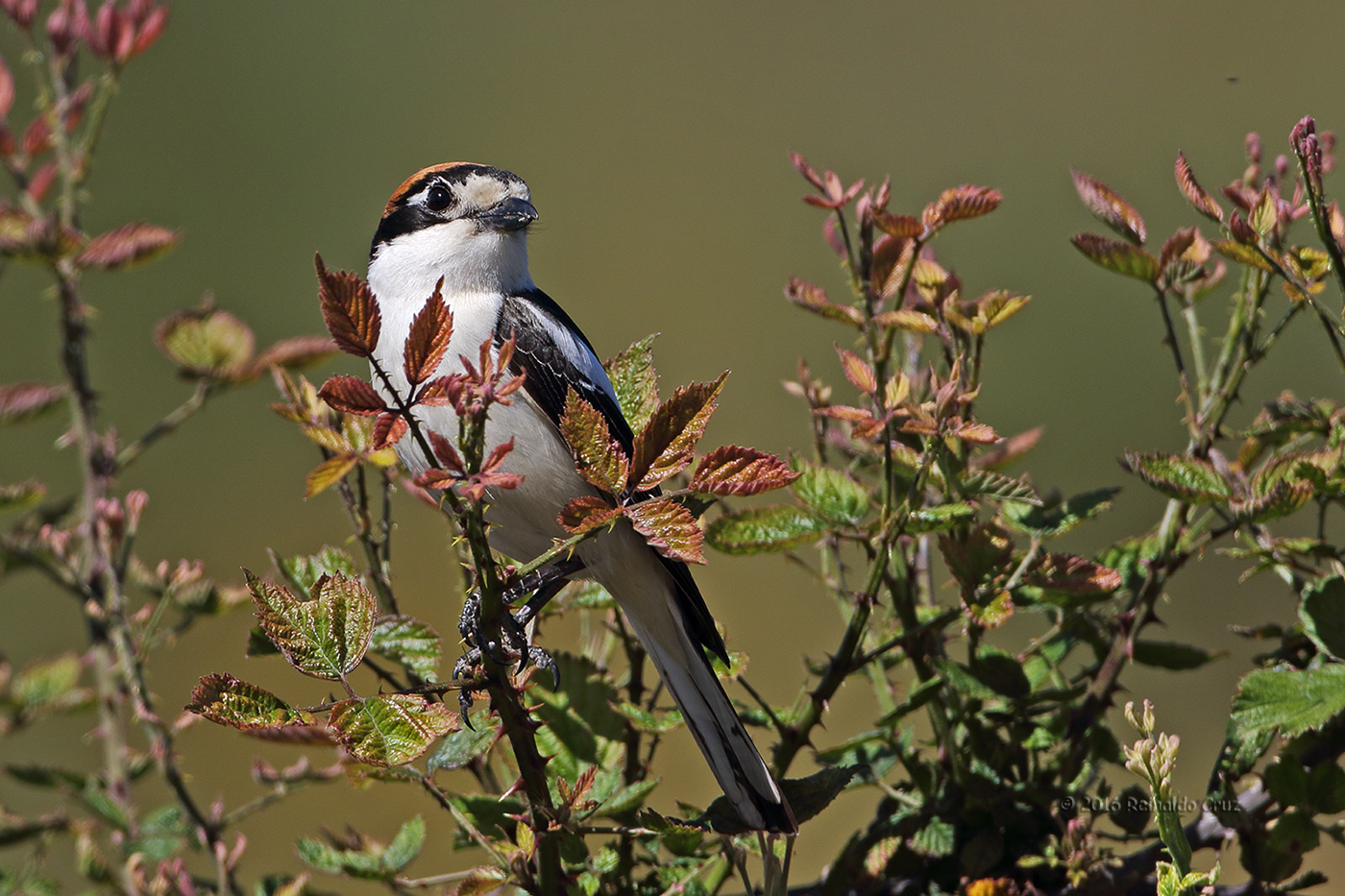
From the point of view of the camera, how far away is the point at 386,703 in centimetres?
104

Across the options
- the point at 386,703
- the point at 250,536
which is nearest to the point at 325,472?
the point at 386,703

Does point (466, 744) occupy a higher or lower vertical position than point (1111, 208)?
lower

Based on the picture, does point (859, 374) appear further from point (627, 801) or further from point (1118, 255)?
point (627, 801)

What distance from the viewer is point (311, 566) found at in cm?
156

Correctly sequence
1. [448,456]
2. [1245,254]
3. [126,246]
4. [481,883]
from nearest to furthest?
[448,456], [481,883], [1245,254], [126,246]

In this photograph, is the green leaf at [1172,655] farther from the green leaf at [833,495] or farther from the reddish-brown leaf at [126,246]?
the reddish-brown leaf at [126,246]

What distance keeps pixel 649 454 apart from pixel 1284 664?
1020 millimetres

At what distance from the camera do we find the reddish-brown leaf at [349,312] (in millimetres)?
959

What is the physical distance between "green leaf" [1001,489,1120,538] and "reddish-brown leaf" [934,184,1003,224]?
0.42 meters

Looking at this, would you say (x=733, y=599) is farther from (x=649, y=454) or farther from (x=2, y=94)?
(x=649, y=454)

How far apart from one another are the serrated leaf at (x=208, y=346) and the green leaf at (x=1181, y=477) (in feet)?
4.89

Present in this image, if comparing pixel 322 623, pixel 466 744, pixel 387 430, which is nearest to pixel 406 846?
pixel 466 744

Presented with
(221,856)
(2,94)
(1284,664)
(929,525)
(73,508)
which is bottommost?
(221,856)

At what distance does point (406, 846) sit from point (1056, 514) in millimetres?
1047
